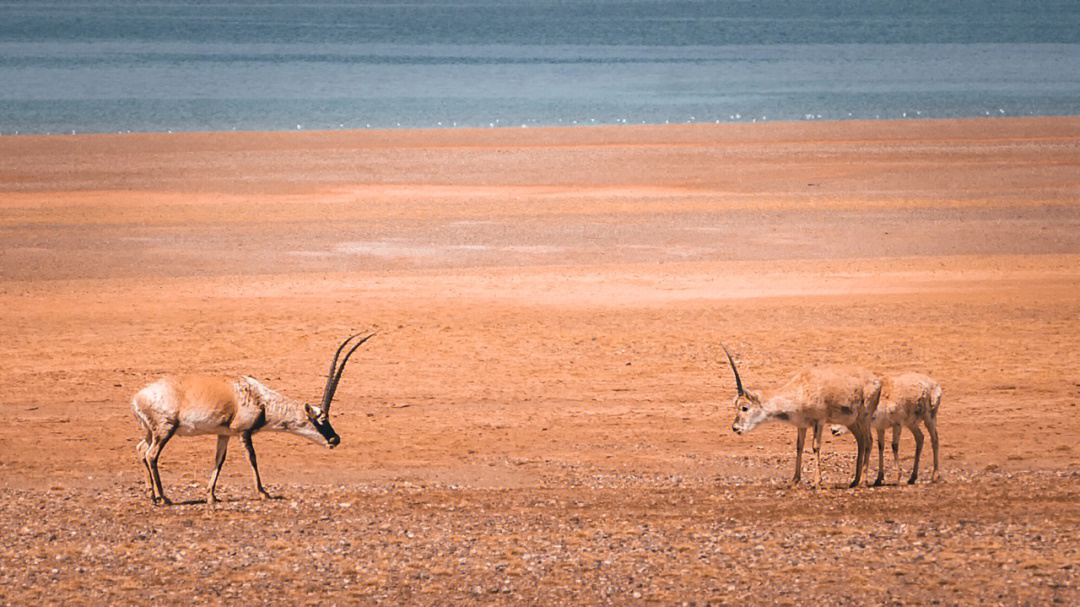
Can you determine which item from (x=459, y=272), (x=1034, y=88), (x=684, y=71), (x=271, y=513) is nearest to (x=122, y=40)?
(x=684, y=71)

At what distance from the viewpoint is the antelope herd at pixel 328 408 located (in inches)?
520

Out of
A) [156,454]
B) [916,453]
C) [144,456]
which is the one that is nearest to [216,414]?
[156,454]

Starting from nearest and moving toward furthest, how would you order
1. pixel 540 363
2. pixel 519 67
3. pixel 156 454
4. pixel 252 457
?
pixel 156 454 < pixel 252 457 < pixel 540 363 < pixel 519 67

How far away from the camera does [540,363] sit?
19875 millimetres

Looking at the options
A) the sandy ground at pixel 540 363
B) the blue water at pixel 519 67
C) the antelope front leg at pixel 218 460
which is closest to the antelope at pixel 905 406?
the sandy ground at pixel 540 363

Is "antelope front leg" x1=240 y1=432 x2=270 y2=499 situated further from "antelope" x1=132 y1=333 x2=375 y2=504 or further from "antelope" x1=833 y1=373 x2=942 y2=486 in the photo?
"antelope" x1=833 y1=373 x2=942 y2=486

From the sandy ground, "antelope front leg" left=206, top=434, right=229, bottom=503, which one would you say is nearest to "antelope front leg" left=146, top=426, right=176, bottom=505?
the sandy ground

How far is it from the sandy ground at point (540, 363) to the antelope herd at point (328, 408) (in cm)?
48

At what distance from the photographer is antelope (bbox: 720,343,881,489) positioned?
13750mm

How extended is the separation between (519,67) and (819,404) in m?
73.2

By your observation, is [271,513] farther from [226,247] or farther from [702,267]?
[226,247]

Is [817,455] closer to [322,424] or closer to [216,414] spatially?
[322,424]

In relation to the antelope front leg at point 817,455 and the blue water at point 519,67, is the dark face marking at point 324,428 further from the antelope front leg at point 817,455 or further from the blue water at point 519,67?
the blue water at point 519,67

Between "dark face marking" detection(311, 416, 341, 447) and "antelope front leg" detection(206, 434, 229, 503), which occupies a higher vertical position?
"dark face marking" detection(311, 416, 341, 447)
